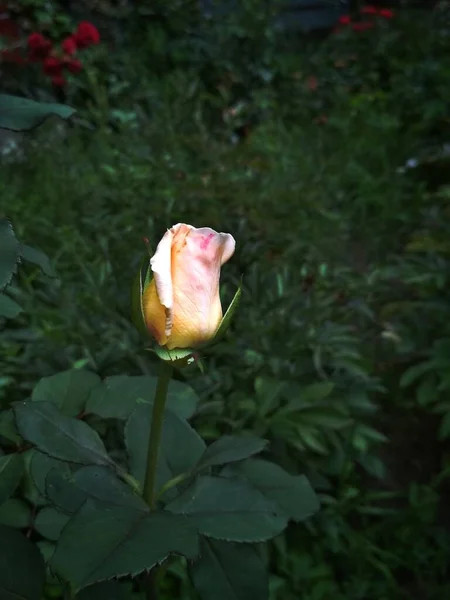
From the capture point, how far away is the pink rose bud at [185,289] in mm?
569

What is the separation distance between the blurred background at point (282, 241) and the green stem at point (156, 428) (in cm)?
59

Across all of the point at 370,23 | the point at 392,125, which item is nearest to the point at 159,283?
the point at 392,125

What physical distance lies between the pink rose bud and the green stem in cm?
3

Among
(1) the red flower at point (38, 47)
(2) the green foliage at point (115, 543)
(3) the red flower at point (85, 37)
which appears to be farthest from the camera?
(3) the red flower at point (85, 37)

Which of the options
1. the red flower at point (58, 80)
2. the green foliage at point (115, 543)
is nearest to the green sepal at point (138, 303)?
the green foliage at point (115, 543)

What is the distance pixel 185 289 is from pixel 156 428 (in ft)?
0.48

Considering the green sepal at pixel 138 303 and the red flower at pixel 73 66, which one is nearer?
the green sepal at pixel 138 303

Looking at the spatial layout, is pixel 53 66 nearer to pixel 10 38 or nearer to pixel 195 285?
pixel 10 38

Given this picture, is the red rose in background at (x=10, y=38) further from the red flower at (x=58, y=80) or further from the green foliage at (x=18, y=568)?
the green foliage at (x=18, y=568)

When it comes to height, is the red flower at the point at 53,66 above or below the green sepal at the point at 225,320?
below

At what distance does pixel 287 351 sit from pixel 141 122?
6.28 ft

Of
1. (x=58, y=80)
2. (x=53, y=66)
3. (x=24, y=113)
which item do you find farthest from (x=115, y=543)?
(x=58, y=80)

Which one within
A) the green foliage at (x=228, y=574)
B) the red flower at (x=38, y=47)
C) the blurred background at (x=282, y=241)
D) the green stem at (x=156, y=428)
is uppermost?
the green stem at (x=156, y=428)

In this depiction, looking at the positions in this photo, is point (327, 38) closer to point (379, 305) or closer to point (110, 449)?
point (379, 305)
